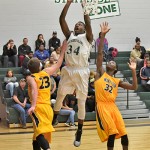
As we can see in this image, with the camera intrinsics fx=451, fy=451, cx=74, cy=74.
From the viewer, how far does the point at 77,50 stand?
7.90 m

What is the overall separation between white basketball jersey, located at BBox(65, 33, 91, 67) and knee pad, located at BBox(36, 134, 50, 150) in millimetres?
1514

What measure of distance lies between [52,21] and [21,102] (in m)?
5.28

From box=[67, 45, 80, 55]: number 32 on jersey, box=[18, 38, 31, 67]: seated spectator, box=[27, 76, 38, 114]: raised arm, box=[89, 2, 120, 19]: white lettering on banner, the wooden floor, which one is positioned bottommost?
the wooden floor

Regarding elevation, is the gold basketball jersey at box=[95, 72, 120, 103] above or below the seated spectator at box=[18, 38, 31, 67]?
below

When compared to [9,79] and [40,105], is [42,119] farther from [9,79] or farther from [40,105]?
[9,79]

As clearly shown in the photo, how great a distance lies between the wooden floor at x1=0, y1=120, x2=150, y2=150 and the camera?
32.7 feet

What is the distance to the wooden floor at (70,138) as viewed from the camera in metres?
9.98

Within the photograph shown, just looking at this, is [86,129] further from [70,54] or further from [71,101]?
[70,54]

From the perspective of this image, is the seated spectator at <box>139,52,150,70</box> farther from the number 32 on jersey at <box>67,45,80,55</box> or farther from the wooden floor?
the number 32 on jersey at <box>67,45,80,55</box>

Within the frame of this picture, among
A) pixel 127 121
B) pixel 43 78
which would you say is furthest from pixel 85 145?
pixel 127 121

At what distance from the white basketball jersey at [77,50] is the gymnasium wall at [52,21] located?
31.3 ft

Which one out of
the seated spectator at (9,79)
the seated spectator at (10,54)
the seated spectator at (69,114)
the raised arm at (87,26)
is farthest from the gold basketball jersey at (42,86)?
the seated spectator at (10,54)

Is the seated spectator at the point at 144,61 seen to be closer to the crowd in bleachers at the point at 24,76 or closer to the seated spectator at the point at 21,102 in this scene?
the crowd in bleachers at the point at 24,76

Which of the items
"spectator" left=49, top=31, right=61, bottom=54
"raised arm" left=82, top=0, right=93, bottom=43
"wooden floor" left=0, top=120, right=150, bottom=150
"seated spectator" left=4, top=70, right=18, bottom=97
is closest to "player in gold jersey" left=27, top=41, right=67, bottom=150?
"raised arm" left=82, top=0, right=93, bottom=43
